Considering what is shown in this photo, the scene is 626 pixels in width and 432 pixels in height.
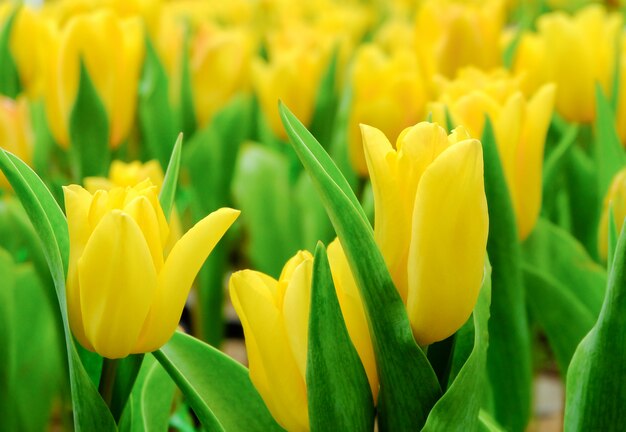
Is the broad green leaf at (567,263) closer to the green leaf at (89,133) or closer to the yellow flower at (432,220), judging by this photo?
the yellow flower at (432,220)

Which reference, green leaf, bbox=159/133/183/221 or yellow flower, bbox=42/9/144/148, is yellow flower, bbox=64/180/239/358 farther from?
yellow flower, bbox=42/9/144/148

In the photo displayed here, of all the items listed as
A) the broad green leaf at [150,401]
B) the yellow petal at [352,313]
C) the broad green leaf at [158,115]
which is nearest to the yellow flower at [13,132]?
the broad green leaf at [158,115]

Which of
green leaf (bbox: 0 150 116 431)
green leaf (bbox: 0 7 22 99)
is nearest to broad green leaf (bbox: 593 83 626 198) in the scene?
green leaf (bbox: 0 150 116 431)

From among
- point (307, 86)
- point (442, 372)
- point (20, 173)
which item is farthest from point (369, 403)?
point (307, 86)

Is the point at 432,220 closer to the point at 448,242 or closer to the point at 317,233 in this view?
the point at 448,242

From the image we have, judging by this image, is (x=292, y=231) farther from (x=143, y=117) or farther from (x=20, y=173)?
(x=20, y=173)

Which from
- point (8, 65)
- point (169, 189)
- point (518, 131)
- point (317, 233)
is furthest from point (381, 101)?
point (8, 65)

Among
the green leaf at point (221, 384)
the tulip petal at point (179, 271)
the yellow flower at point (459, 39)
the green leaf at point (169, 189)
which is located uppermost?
the yellow flower at point (459, 39)
